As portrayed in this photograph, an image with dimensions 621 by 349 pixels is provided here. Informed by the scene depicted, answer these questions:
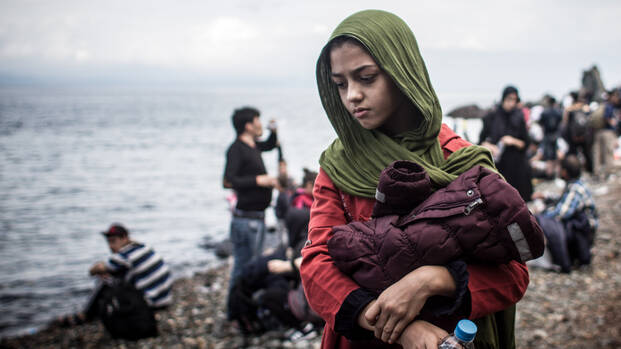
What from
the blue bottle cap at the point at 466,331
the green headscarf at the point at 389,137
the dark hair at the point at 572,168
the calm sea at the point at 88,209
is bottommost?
the calm sea at the point at 88,209

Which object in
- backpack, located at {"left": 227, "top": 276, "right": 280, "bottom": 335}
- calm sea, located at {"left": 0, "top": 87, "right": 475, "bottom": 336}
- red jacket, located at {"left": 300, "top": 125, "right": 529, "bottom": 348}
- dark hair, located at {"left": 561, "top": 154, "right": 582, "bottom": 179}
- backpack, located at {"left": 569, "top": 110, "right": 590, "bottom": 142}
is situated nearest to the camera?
red jacket, located at {"left": 300, "top": 125, "right": 529, "bottom": 348}

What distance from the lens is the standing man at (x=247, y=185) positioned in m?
5.61

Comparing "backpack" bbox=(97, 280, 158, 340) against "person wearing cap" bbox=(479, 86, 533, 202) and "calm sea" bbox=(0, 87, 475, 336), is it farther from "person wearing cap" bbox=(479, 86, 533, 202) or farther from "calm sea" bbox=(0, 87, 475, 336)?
"person wearing cap" bbox=(479, 86, 533, 202)

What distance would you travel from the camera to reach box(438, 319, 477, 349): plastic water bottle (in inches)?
46.4

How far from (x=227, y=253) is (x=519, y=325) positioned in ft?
25.8

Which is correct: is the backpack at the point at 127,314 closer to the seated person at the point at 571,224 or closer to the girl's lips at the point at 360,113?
the girl's lips at the point at 360,113

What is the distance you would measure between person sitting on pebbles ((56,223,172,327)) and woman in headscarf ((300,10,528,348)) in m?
5.73

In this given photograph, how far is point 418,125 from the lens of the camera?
166cm

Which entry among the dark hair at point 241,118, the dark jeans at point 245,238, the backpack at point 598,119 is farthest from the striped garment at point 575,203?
the backpack at point 598,119

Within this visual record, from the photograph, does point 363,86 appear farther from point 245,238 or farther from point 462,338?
point 245,238

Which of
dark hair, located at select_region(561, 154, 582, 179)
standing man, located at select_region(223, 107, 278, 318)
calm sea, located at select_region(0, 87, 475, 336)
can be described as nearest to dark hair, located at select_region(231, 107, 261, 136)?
standing man, located at select_region(223, 107, 278, 318)

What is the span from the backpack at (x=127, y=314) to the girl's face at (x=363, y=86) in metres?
5.40

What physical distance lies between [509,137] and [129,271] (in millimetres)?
6509

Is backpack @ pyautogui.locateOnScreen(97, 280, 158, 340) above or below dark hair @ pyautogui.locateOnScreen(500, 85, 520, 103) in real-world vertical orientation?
below
